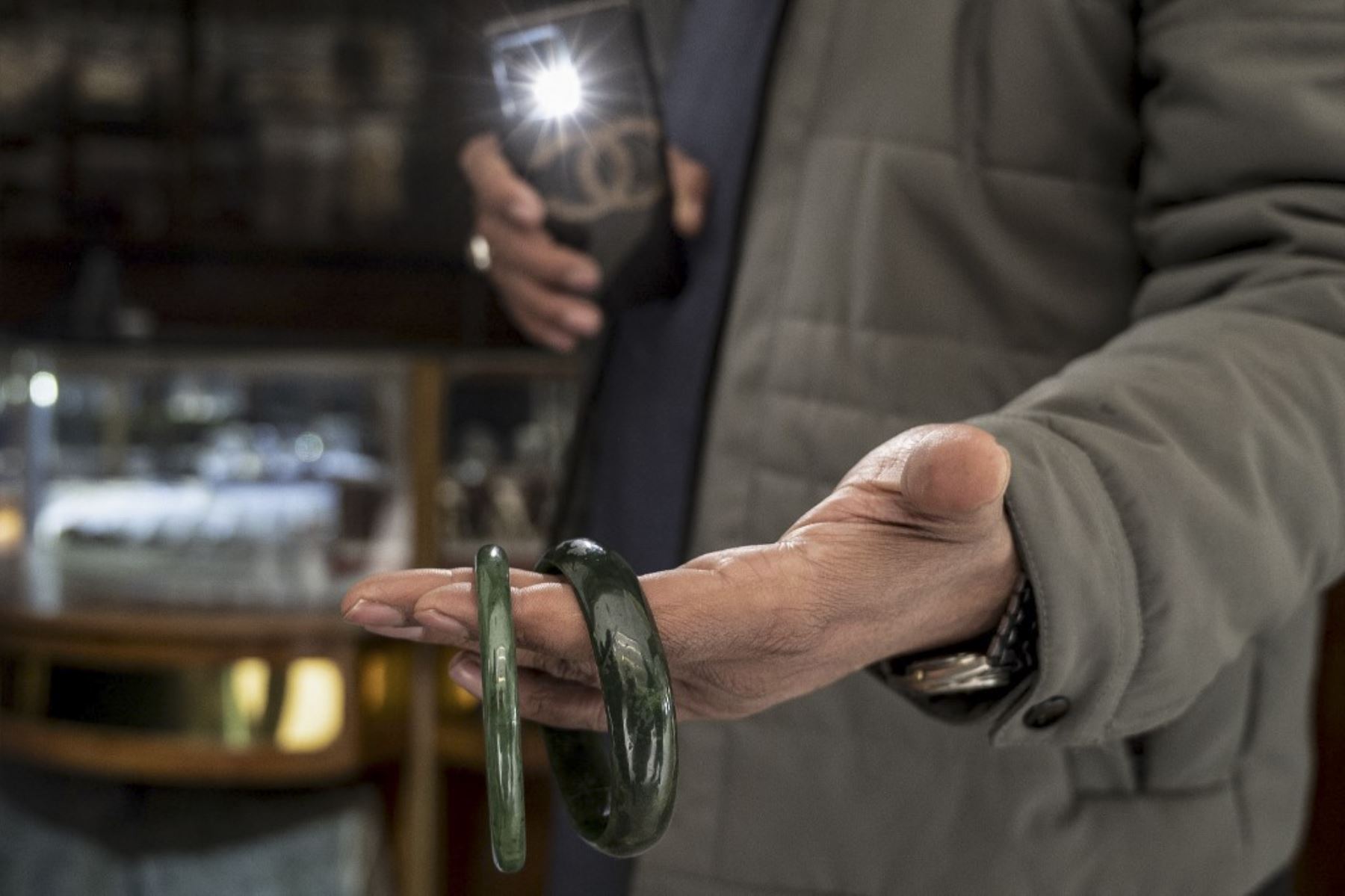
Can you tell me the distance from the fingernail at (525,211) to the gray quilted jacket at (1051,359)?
0.10 metres

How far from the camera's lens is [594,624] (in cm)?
25

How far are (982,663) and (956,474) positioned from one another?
82 mm

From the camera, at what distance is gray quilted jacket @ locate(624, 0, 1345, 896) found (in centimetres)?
39

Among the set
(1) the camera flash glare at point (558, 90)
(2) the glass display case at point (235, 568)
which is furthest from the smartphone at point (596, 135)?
(2) the glass display case at point (235, 568)

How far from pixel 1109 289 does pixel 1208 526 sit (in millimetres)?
162

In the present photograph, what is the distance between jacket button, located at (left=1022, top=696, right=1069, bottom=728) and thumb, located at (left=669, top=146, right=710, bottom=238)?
0.91 feet

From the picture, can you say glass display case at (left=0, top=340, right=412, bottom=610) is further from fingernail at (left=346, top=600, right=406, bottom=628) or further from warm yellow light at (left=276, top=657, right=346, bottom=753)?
fingernail at (left=346, top=600, right=406, bottom=628)

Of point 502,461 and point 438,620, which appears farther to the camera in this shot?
point 502,461

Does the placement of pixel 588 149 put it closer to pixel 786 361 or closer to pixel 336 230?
pixel 786 361

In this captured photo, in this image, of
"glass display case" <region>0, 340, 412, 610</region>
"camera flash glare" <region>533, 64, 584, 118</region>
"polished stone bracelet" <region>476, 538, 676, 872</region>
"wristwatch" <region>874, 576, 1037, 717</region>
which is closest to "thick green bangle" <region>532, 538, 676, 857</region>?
"polished stone bracelet" <region>476, 538, 676, 872</region>

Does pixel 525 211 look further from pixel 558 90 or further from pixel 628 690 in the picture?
pixel 628 690

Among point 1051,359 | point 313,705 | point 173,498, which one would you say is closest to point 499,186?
point 1051,359

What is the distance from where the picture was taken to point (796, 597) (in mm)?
292

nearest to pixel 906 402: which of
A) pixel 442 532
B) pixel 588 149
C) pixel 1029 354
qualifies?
pixel 1029 354
